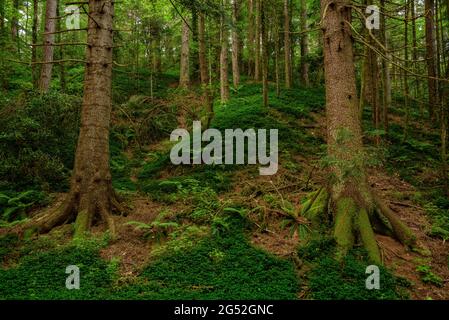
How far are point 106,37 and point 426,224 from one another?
25.6ft

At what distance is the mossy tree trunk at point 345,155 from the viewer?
5.98 m

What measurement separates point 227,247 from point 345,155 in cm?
271

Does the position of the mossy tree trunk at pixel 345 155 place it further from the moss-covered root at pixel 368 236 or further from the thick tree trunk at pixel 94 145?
the thick tree trunk at pixel 94 145

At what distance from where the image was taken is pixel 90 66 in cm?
719

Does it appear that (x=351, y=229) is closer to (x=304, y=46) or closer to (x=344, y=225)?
(x=344, y=225)

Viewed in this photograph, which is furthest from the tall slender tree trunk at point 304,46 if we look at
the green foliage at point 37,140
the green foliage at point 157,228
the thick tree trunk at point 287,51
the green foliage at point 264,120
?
the green foliage at point 157,228

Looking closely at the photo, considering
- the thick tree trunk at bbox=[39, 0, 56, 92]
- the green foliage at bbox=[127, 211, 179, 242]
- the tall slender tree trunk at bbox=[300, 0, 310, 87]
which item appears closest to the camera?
the green foliage at bbox=[127, 211, 179, 242]

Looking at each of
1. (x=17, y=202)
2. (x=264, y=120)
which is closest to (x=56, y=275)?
(x=17, y=202)

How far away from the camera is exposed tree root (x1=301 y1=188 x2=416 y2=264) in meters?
5.75

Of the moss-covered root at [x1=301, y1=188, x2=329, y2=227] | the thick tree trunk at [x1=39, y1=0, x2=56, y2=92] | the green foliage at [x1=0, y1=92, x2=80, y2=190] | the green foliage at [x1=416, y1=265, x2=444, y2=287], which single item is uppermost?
the thick tree trunk at [x1=39, y1=0, x2=56, y2=92]

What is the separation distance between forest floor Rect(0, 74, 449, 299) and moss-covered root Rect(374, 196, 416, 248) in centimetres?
14

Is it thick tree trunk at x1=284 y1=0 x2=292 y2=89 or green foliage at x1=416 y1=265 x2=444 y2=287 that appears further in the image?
thick tree trunk at x1=284 y1=0 x2=292 y2=89

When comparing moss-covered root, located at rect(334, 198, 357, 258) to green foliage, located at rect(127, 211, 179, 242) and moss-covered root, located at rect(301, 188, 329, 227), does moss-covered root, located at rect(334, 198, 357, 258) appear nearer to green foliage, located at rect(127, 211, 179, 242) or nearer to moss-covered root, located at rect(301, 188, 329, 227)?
moss-covered root, located at rect(301, 188, 329, 227)

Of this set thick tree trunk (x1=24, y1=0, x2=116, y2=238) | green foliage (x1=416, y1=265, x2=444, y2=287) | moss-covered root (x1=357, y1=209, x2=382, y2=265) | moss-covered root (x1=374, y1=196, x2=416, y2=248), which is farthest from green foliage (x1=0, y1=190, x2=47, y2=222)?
green foliage (x1=416, y1=265, x2=444, y2=287)
